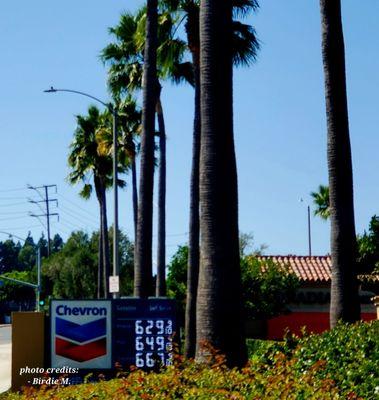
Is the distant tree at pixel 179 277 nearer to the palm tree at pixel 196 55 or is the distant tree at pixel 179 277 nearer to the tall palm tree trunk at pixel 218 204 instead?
the palm tree at pixel 196 55

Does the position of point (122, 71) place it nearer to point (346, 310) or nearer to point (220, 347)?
point (346, 310)

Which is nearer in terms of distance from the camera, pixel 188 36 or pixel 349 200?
pixel 349 200

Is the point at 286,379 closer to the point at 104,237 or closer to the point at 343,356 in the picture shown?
the point at 343,356

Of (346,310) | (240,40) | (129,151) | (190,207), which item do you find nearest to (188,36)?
(240,40)

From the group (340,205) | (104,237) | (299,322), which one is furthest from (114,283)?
(104,237)

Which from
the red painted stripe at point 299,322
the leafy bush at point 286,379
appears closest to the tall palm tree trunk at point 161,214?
the red painted stripe at point 299,322

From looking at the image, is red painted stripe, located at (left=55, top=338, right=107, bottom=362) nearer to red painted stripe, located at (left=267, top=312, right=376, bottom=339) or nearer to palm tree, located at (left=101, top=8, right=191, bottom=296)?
palm tree, located at (left=101, top=8, right=191, bottom=296)

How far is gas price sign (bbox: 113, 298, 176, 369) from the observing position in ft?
62.1

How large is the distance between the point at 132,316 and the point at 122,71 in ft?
57.8

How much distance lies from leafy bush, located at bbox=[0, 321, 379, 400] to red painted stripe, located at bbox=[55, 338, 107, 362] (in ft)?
27.9

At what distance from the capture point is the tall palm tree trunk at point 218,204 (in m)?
12.2

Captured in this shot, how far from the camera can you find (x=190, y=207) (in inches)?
1141

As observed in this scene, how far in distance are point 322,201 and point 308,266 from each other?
751cm

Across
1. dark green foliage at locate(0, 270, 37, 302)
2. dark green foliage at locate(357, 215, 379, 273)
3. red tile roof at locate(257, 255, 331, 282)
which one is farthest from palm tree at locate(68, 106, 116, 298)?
dark green foliage at locate(0, 270, 37, 302)
